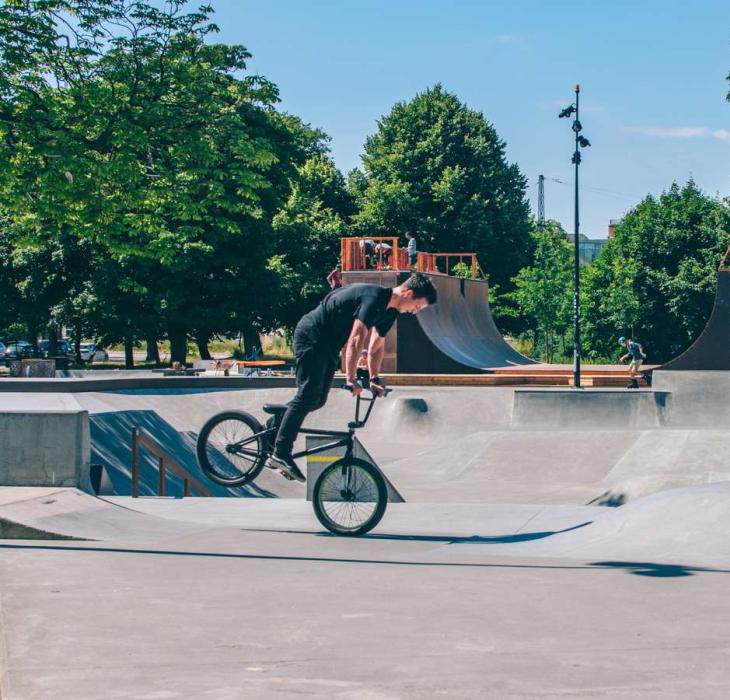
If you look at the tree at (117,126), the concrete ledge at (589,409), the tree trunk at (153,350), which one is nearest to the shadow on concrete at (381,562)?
the tree at (117,126)

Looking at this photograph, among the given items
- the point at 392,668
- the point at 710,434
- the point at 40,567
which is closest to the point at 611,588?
the point at 392,668

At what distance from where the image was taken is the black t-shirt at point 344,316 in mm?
7906

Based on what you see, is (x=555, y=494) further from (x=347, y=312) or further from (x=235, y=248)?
(x=235, y=248)

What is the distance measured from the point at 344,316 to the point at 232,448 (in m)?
1.53

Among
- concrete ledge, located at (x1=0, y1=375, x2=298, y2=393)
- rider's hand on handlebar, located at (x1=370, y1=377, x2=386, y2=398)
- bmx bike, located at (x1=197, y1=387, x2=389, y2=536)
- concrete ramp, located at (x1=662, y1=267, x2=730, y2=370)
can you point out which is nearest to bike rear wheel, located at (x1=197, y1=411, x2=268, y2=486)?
bmx bike, located at (x1=197, y1=387, x2=389, y2=536)

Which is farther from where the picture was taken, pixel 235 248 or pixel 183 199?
pixel 235 248

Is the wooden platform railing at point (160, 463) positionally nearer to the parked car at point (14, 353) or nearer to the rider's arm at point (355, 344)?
the rider's arm at point (355, 344)

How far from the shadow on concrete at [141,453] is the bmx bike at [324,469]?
6680 millimetres

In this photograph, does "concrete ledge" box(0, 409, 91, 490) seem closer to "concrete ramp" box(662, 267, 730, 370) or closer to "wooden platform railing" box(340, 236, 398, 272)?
"concrete ramp" box(662, 267, 730, 370)

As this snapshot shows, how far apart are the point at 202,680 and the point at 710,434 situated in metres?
15.5

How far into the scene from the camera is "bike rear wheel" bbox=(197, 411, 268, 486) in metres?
8.71

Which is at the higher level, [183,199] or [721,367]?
[183,199]

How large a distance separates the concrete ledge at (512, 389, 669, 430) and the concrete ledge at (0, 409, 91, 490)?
16379mm

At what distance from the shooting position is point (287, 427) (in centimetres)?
848
